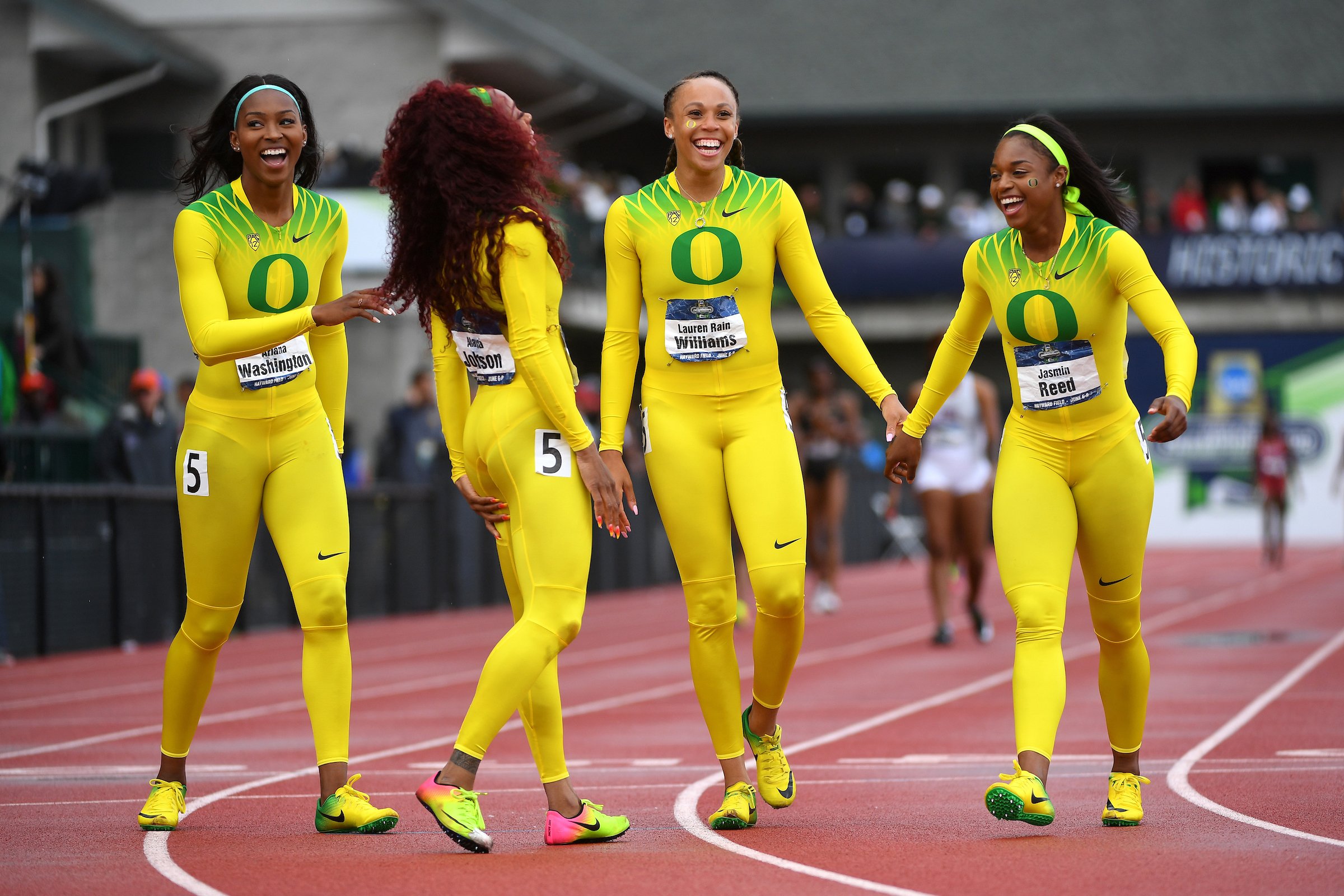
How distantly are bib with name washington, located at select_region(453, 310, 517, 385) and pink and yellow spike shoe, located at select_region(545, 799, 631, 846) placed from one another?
1339 millimetres

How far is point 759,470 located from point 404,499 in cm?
1448

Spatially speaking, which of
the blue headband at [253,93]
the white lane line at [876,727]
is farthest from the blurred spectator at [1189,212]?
the blue headband at [253,93]

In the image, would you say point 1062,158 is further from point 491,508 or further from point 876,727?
point 876,727

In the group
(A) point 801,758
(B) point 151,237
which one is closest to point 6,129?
(B) point 151,237

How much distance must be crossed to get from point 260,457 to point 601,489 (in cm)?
127

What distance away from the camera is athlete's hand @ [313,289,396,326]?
6.08 m

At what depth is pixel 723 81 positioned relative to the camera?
6.63 metres

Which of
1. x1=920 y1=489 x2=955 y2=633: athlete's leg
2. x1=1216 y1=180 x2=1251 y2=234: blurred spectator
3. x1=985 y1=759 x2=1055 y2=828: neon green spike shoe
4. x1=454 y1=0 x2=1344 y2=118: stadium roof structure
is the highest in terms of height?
x1=454 y1=0 x2=1344 y2=118: stadium roof structure

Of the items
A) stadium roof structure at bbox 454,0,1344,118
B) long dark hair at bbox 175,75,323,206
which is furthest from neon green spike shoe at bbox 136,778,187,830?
stadium roof structure at bbox 454,0,1344,118

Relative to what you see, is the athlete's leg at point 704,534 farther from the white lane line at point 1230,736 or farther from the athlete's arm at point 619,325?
the white lane line at point 1230,736

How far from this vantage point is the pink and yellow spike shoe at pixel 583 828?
6.17 meters

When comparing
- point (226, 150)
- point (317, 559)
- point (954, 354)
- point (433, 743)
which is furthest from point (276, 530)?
point (433, 743)

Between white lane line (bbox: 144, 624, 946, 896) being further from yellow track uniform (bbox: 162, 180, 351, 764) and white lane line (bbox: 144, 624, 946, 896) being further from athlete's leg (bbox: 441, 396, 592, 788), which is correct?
athlete's leg (bbox: 441, 396, 592, 788)

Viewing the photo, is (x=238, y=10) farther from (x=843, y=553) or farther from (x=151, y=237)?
(x=843, y=553)
